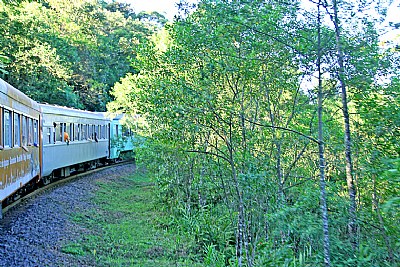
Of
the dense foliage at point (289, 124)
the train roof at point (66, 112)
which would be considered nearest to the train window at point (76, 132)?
the train roof at point (66, 112)

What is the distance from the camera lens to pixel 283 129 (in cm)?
564

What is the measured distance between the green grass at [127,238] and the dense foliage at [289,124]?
59cm

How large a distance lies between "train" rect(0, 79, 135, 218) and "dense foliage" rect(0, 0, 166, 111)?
217 cm

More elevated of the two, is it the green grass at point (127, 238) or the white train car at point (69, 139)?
the white train car at point (69, 139)

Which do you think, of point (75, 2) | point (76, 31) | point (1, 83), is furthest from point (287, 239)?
point (75, 2)

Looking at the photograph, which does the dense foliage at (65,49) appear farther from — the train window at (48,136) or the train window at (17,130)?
the train window at (17,130)

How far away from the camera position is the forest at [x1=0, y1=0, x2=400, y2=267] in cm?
474

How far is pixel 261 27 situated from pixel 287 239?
253cm

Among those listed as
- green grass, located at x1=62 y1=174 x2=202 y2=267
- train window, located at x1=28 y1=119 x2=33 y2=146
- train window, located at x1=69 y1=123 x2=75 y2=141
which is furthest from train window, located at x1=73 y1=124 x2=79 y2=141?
train window, located at x1=28 y1=119 x2=33 y2=146

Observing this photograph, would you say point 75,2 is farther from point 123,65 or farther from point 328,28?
point 328,28

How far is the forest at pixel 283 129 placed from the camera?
15.6 feet

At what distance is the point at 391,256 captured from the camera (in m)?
4.59

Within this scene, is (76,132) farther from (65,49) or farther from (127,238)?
(65,49)

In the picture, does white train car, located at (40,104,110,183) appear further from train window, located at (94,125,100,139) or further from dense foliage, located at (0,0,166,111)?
dense foliage, located at (0,0,166,111)
